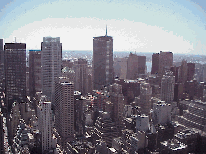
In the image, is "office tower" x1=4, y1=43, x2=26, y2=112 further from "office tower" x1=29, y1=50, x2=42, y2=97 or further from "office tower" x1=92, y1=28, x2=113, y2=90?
"office tower" x1=92, y1=28, x2=113, y2=90

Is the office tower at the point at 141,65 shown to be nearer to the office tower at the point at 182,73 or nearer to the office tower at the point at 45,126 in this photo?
the office tower at the point at 182,73

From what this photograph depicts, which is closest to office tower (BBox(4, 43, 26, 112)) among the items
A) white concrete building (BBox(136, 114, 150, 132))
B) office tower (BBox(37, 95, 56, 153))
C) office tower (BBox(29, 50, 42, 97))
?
office tower (BBox(29, 50, 42, 97))

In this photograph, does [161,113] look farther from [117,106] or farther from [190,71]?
[190,71]

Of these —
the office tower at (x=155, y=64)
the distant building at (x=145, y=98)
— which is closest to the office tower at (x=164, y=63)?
the office tower at (x=155, y=64)

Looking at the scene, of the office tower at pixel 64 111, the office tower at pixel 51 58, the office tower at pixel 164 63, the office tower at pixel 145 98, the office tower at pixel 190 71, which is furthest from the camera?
the office tower at pixel 164 63

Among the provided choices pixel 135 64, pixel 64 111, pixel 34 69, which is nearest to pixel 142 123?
pixel 64 111

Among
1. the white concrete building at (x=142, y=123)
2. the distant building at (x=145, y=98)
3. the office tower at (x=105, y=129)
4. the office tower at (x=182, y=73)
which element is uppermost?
the office tower at (x=182, y=73)
